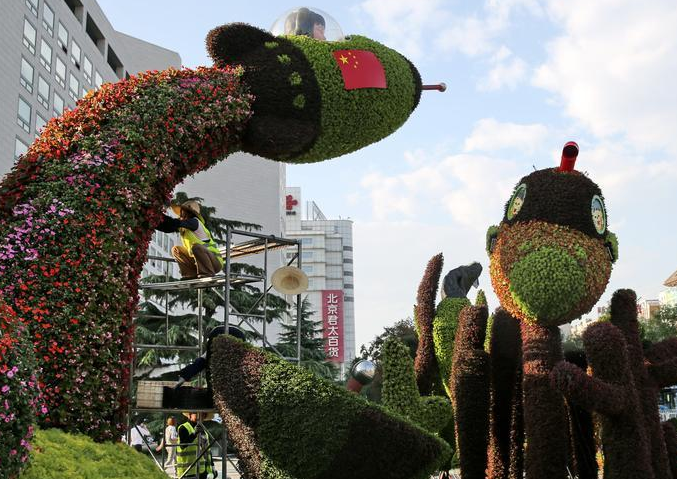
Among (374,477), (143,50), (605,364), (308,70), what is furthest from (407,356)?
(143,50)

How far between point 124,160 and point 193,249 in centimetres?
155

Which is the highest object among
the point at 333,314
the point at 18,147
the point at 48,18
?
the point at 48,18

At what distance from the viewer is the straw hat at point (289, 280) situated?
9242mm

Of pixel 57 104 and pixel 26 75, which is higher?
pixel 57 104

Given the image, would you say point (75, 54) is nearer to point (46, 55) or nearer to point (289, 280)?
point (46, 55)

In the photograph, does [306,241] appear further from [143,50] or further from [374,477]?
[374,477]

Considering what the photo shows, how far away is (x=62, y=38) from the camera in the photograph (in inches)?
1201

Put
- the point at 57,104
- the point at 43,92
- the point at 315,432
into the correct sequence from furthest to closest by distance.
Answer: the point at 57,104, the point at 43,92, the point at 315,432

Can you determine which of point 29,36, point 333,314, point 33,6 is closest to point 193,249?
point 29,36

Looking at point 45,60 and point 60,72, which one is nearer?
point 45,60

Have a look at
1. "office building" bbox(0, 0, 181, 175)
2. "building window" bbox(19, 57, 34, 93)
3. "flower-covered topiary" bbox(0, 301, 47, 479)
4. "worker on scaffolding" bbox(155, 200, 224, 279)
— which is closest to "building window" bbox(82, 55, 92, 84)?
"office building" bbox(0, 0, 181, 175)

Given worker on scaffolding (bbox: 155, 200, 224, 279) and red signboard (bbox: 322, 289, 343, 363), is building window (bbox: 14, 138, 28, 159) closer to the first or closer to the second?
worker on scaffolding (bbox: 155, 200, 224, 279)

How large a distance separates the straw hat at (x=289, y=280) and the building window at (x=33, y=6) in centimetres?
2248

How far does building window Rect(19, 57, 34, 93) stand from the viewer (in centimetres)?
2667
